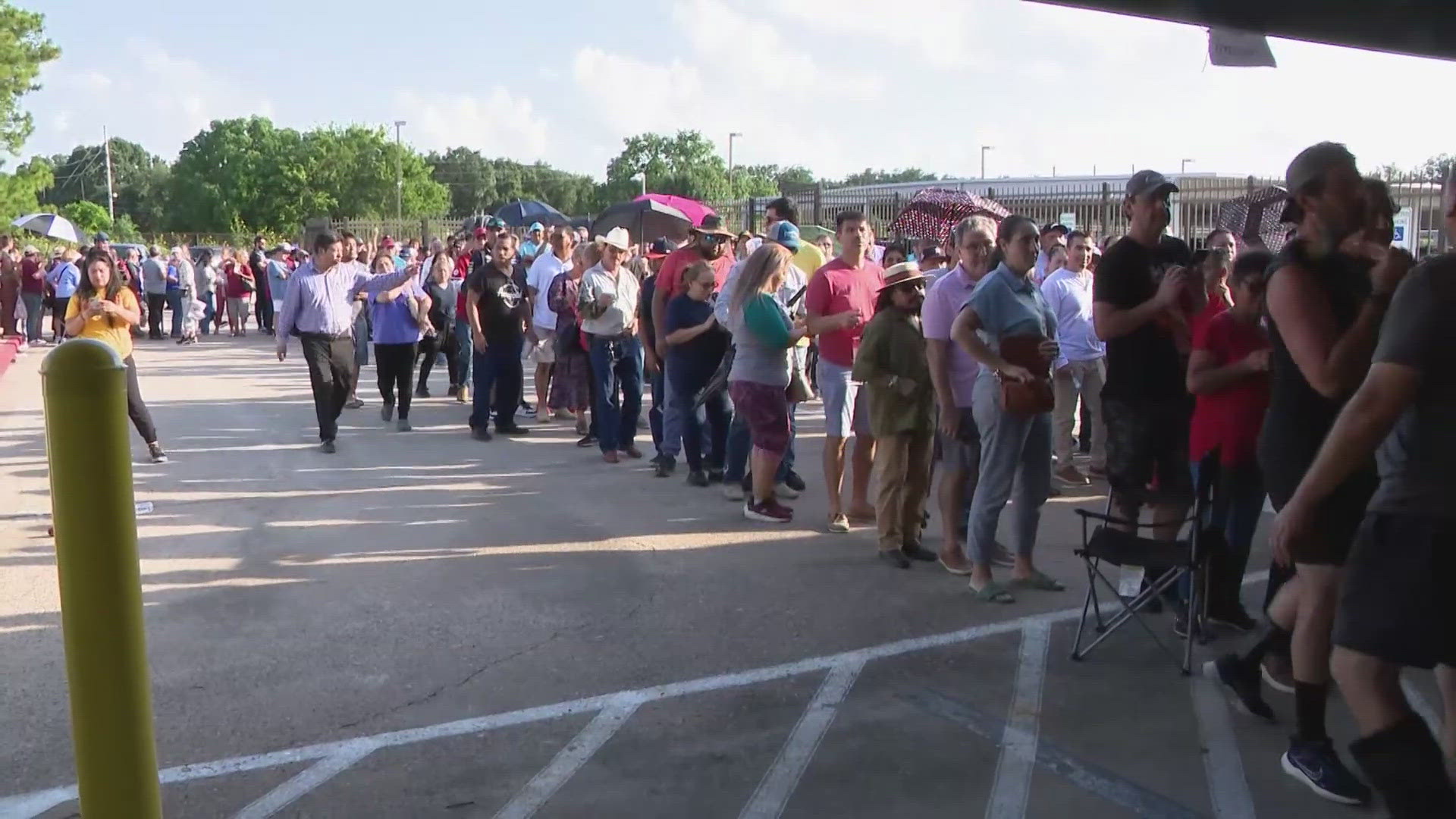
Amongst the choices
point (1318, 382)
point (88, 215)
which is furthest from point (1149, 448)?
point (88, 215)

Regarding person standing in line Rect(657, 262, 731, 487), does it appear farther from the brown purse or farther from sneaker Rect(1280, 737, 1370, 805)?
sneaker Rect(1280, 737, 1370, 805)

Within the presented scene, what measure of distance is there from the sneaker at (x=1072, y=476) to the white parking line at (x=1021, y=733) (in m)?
3.68

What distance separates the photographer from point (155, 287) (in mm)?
24156

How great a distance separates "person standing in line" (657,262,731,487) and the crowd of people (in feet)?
0.07

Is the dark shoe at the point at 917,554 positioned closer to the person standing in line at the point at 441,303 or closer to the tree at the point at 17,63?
the person standing in line at the point at 441,303

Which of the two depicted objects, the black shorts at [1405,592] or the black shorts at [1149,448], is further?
the black shorts at [1149,448]

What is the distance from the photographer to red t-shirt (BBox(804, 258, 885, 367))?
7.77 m

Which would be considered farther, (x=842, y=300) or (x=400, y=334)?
(x=400, y=334)

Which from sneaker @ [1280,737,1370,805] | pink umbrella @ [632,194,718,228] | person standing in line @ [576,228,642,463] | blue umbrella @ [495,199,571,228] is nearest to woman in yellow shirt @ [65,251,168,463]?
person standing in line @ [576,228,642,463]

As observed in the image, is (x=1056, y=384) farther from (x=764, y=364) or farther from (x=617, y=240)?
(x=617, y=240)

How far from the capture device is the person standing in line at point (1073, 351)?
9.66m

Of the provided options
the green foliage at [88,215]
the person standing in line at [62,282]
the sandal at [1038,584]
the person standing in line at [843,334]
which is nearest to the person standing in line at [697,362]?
the person standing in line at [843,334]

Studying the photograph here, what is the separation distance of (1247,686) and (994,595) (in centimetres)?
169

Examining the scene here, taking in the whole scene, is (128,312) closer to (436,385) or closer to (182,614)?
(182,614)
